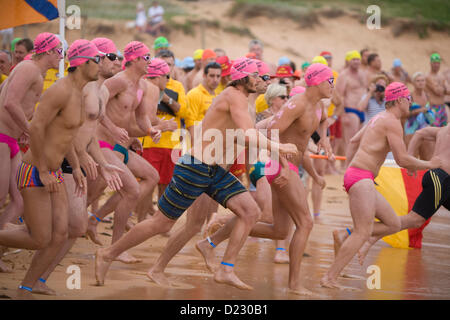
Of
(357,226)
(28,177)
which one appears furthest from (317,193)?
(28,177)

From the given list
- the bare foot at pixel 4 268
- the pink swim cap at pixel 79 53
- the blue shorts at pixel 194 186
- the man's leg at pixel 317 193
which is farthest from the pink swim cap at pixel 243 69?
the man's leg at pixel 317 193

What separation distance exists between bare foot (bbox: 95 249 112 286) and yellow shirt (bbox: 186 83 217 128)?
12.4ft

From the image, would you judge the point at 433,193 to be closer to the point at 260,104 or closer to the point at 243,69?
the point at 260,104

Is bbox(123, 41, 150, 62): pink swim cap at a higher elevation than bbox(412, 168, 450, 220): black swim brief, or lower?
higher

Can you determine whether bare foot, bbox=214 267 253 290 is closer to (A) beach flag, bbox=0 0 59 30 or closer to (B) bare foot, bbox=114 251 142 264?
(B) bare foot, bbox=114 251 142 264

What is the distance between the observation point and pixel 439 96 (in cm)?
1340

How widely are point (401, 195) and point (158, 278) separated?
13.2 feet

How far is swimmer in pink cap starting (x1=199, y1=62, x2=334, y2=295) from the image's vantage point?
5703 millimetres

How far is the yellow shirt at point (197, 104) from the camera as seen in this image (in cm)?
901

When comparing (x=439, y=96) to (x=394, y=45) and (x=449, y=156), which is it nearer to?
(x=449, y=156)

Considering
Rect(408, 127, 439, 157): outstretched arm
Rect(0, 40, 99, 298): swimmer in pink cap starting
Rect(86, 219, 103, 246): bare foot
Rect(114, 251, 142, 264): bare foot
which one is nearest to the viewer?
Rect(0, 40, 99, 298): swimmer in pink cap starting

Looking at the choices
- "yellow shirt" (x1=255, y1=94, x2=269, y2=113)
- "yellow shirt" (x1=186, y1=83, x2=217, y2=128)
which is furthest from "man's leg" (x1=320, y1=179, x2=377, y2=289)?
"yellow shirt" (x1=186, y1=83, x2=217, y2=128)

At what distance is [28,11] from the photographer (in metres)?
7.70
